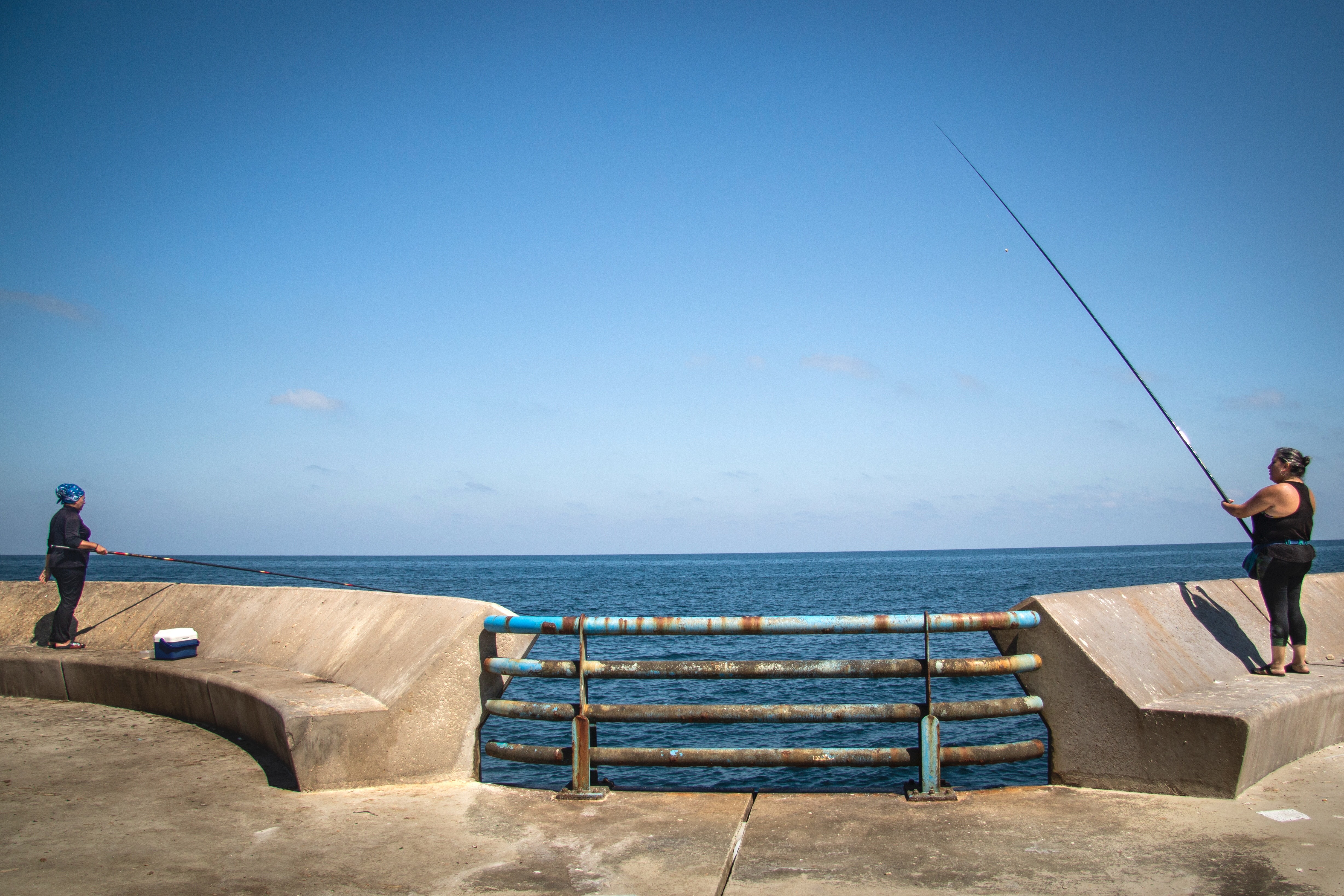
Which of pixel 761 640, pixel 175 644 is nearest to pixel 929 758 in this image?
pixel 175 644

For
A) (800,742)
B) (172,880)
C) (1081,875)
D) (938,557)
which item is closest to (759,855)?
(1081,875)

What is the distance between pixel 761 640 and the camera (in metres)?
25.6

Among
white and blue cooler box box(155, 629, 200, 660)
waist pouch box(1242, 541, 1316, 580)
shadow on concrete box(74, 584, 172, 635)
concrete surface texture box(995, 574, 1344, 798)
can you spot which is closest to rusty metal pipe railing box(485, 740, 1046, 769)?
concrete surface texture box(995, 574, 1344, 798)

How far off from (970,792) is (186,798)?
3848 millimetres

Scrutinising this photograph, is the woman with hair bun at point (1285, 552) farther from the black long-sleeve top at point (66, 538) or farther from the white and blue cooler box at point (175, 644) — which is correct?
the black long-sleeve top at point (66, 538)

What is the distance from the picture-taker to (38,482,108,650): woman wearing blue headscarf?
7023mm

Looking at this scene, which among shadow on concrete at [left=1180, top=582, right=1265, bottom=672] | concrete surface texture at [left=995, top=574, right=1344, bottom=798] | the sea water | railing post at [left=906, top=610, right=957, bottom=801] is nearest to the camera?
concrete surface texture at [left=995, top=574, right=1344, bottom=798]

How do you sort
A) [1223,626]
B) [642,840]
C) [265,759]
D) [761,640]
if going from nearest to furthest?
[642,840], [265,759], [1223,626], [761,640]

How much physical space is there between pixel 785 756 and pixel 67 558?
6.40 metres

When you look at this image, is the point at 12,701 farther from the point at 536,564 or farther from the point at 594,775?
the point at 536,564

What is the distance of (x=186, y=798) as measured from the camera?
13.7 ft

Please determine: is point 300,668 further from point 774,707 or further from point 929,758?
point 929,758

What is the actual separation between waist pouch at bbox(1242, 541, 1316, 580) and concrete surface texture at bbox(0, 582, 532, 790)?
4299mm

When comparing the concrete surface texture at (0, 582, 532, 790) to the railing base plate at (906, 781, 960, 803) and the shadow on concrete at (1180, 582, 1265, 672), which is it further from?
the shadow on concrete at (1180, 582, 1265, 672)
